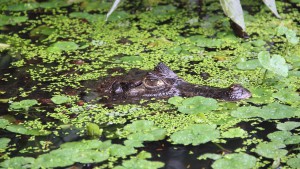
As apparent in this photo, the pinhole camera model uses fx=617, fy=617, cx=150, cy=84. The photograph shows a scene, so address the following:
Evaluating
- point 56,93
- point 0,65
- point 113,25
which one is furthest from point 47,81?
point 113,25

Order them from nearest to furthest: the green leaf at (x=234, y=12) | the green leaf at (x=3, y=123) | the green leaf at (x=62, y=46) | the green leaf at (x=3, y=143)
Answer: the green leaf at (x=3, y=143) < the green leaf at (x=3, y=123) < the green leaf at (x=234, y=12) < the green leaf at (x=62, y=46)

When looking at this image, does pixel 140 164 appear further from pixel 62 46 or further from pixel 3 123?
pixel 62 46

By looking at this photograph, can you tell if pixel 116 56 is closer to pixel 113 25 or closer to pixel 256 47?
pixel 113 25

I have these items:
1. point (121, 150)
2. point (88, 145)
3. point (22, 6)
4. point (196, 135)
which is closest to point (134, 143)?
point (121, 150)

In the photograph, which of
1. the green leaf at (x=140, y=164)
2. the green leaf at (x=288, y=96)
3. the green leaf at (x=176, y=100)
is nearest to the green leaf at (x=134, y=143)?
the green leaf at (x=140, y=164)

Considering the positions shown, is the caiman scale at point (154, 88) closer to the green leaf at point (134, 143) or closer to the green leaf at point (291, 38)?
the green leaf at point (134, 143)

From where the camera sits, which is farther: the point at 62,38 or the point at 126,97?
the point at 62,38
